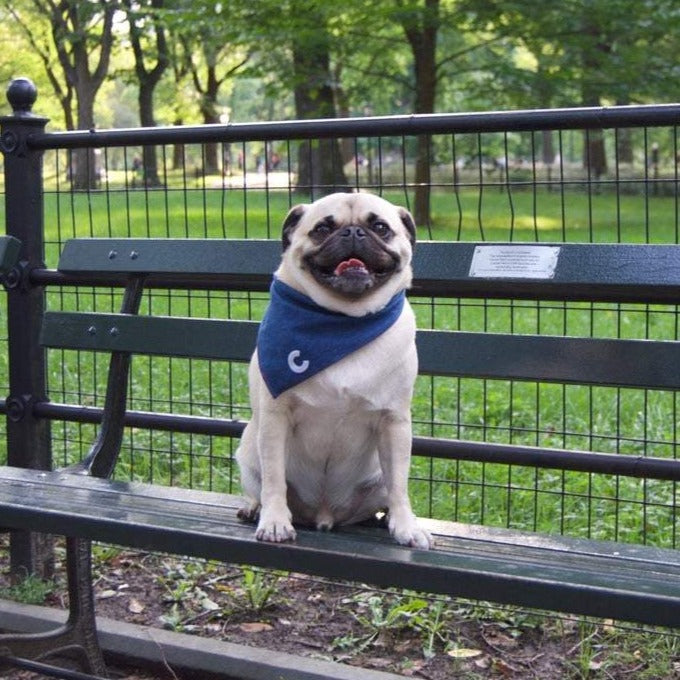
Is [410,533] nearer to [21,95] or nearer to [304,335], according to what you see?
[304,335]

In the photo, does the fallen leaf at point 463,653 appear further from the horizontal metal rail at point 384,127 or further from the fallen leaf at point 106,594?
the horizontal metal rail at point 384,127

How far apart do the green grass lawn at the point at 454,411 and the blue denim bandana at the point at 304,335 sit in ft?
2.83

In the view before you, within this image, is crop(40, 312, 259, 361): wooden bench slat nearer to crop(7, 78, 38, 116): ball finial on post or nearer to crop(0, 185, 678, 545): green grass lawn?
crop(0, 185, 678, 545): green grass lawn

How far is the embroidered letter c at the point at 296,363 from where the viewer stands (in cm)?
288

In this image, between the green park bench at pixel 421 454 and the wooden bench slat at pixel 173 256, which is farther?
Answer: the wooden bench slat at pixel 173 256

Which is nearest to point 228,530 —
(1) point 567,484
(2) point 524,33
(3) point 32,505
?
(3) point 32,505

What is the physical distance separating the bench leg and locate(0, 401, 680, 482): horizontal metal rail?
2.11ft

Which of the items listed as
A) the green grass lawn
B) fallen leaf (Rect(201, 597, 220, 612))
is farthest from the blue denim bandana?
fallen leaf (Rect(201, 597, 220, 612))

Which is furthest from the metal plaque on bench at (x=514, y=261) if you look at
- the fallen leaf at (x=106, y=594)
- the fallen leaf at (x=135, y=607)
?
the fallen leaf at (x=106, y=594)

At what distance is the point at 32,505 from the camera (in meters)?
3.07

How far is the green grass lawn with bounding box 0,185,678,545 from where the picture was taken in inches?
169

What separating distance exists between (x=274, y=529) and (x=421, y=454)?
A: 3.22 ft

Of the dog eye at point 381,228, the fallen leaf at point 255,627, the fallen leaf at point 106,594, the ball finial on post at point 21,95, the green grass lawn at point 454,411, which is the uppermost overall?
the ball finial on post at point 21,95

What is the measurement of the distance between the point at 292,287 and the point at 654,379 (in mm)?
995
